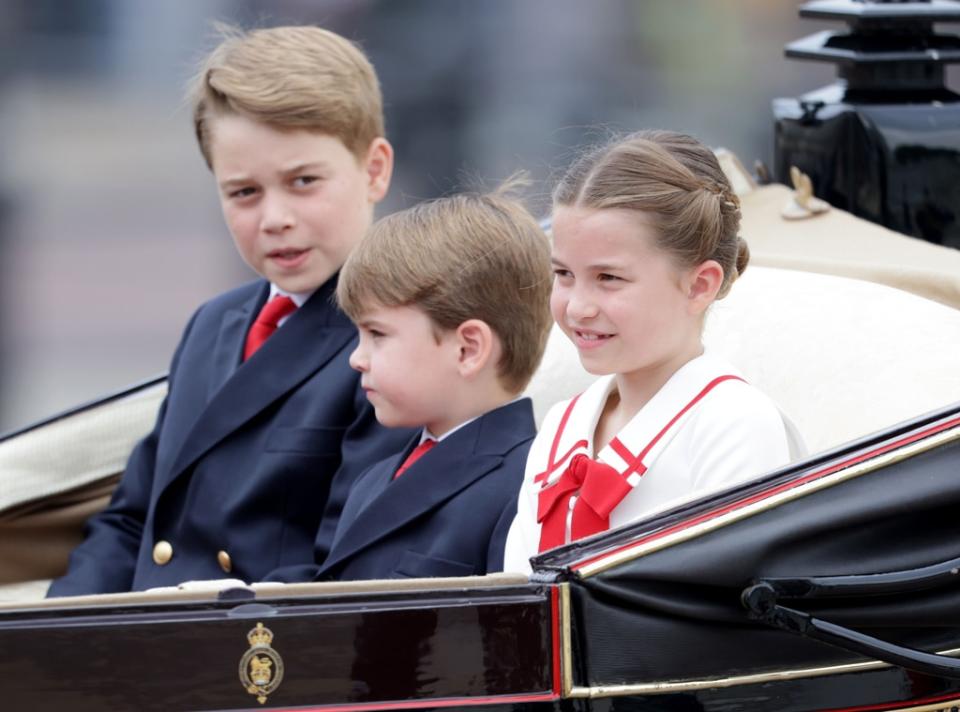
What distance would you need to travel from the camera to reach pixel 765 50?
6324mm

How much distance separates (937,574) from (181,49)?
14.3 feet

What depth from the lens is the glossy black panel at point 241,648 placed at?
1.47m

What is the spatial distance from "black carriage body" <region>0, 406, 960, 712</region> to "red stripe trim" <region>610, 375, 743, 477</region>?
192 mm

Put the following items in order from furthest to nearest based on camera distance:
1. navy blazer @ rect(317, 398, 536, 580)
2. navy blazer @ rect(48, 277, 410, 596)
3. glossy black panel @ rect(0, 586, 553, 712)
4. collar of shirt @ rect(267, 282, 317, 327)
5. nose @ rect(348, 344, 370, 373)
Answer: collar of shirt @ rect(267, 282, 317, 327) → navy blazer @ rect(48, 277, 410, 596) → nose @ rect(348, 344, 370, 373) → navy blazer @ rect(317, 398, 536, 580) → glossy black panel @ rect(0, 586, 553, 712)

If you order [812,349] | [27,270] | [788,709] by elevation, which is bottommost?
[27,270]

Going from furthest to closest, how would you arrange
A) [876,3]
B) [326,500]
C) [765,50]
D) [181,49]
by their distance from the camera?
[765,50]
[181,49]
[876,3]
[326,500]

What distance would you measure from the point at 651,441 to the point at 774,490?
0.74ft

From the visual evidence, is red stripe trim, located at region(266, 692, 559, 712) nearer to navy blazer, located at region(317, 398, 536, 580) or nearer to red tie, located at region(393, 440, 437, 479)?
navy blazer, located at region(317, 398, 536, 580)

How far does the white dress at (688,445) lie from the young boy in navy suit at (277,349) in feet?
1.44

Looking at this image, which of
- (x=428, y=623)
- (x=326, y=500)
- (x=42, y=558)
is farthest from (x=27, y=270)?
(x=428, y=623)

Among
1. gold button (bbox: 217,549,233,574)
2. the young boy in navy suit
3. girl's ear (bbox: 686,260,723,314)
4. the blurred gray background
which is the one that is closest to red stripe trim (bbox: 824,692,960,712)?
girl's ear (bbox: 686,260,723,314)

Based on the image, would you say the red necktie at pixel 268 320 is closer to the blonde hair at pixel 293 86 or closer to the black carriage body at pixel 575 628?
the blonde hair at pixel 293 86

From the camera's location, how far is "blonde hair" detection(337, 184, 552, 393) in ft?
6.57

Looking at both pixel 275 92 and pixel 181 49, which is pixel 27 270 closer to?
pixel 181 49
